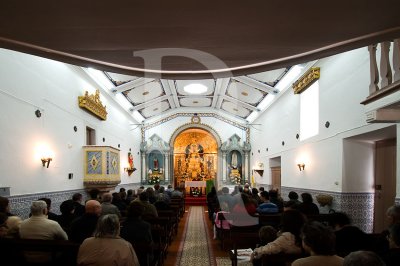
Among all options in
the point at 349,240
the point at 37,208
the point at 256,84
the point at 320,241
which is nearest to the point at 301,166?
the point at 256,84

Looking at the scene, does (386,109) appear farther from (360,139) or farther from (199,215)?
(199,215)

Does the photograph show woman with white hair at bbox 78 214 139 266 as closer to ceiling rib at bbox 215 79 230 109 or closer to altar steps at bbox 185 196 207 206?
ceiling rib at bbox 215 79 230 109

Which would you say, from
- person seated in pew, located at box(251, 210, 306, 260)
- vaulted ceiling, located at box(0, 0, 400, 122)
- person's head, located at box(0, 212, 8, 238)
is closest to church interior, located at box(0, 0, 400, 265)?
vaulted ceiling, located at box(0, 0, 400, 122)

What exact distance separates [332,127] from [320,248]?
7.02 metres

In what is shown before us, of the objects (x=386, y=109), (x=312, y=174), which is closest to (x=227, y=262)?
(x=386, y=109)

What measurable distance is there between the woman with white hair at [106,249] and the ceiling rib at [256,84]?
11.3 meters

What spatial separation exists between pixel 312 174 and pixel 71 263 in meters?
8.27

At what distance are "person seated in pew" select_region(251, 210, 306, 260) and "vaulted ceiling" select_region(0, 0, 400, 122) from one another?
64.1 inches

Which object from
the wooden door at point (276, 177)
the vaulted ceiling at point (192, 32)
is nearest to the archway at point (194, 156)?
the wooden door at point (276, 177)

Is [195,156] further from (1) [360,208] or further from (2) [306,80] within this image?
(1) [360,208]

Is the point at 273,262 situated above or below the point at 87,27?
below

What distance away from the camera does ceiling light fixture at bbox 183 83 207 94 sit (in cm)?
1636

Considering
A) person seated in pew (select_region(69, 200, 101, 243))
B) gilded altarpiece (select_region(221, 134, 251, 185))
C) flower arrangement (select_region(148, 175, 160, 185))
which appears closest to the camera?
person seated in pew (select_region(69, 200, 101, 243))

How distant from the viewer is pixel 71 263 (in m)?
3.73
